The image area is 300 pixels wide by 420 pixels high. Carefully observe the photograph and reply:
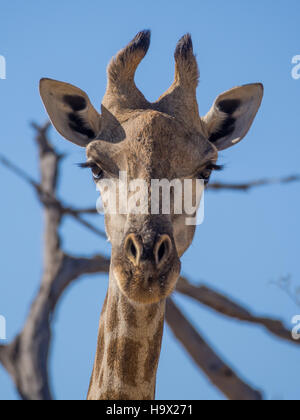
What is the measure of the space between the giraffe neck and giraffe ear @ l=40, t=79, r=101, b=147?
6.64 feet

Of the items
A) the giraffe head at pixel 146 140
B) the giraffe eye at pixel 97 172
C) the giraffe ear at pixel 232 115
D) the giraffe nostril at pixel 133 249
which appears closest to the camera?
the giraffe nostril at pixel 133 249

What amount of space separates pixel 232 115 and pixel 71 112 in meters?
1.87

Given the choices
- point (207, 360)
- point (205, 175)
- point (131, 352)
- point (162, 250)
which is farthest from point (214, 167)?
point (207, 360)

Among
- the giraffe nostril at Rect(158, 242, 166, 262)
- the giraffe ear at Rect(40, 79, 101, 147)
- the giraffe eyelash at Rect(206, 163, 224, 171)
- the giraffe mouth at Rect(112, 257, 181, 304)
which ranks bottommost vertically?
the giraffe mouth at Rect(112, 257, 181, 304)

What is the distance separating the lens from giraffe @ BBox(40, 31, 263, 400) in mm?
5320

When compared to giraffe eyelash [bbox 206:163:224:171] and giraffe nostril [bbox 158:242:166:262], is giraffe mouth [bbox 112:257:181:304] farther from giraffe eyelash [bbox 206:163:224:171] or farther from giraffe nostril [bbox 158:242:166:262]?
giraffe eyelash [bbox 206:163:224:171]

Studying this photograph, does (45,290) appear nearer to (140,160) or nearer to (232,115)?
(232,115)

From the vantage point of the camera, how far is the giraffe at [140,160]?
17.5ft

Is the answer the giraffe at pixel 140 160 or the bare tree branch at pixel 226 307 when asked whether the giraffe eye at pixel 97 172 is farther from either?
the bare tree branch at pixel 226 307

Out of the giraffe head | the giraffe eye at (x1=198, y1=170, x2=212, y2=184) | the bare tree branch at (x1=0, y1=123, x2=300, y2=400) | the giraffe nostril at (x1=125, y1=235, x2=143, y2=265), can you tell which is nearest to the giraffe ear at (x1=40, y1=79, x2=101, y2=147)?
the giraffe head

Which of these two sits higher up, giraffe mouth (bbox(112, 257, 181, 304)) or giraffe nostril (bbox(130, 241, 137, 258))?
giraffe nostril (bbox(130, 241, 137, 258))

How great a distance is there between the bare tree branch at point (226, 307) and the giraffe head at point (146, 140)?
21.4ft

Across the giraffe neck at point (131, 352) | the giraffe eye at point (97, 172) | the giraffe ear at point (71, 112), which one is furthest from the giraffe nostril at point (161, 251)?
the giraffe ear at point (71, 112)
